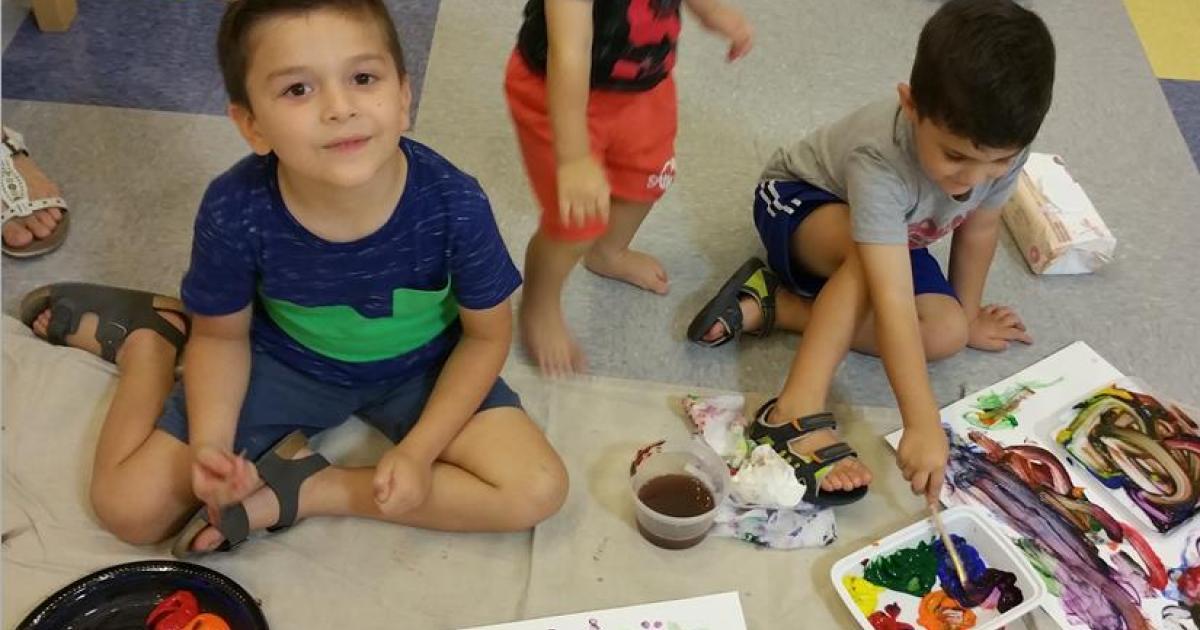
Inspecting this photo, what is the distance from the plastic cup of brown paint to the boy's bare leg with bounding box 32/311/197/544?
441 millimetres

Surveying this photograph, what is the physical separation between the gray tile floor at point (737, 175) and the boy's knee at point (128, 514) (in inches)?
13.0

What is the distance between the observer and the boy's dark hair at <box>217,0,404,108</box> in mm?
830

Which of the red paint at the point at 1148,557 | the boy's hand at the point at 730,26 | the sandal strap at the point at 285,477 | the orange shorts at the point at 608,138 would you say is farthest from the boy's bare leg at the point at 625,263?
the red paint at the point at 1148,557

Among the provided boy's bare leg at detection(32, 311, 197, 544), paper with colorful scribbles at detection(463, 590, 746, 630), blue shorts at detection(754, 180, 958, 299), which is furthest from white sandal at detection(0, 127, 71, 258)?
blue shorts at detection(754, 180, 958, 299)

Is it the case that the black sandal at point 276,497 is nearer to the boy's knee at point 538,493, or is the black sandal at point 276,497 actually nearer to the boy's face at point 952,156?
the boy's knee at point 538,493

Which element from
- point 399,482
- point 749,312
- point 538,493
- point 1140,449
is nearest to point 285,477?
point 399,482

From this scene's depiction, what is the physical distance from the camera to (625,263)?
1342 millimetres

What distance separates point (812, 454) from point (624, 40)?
47cm

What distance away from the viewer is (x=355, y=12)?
0.85 metres

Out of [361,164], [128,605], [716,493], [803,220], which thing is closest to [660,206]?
[803,220]

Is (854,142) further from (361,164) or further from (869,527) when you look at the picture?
(361,164)

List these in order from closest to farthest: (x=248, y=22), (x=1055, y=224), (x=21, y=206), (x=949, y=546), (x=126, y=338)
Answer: (x=248, y=22)
(x=949, y=546)
(x=126, y=338)
(x=21, y=206)
(x=1055, y=224)

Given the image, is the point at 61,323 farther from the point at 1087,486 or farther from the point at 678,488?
the point at 1087,486

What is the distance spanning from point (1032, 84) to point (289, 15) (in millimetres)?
636
